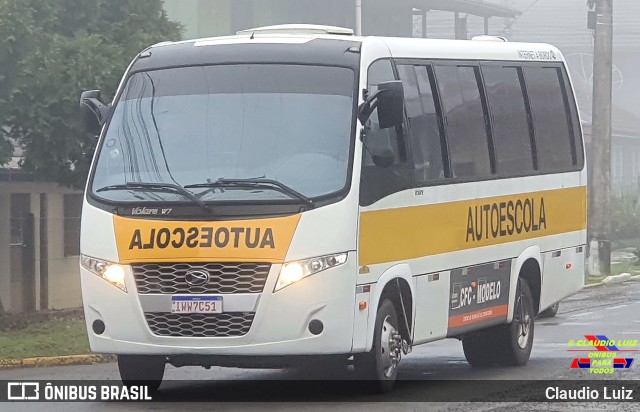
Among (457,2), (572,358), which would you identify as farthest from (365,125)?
(457,2)

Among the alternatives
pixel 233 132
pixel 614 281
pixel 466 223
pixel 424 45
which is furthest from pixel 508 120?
pixel 614 281

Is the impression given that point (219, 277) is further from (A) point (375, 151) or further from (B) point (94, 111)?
(B) point (94, 111)

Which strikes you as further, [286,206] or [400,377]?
[400,377]

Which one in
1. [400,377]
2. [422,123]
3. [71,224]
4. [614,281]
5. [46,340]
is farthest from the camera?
[614,281]

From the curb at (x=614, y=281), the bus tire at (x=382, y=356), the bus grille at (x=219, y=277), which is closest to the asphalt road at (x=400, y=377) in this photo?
the bus tire at (x=382, y=356)

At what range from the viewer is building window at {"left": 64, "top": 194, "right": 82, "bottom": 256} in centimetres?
2361

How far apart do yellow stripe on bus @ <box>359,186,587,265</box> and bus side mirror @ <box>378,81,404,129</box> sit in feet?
2.46

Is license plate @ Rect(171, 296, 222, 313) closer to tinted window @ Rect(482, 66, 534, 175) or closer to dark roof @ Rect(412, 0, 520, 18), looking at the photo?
tinted window @ Rect(482, 66, 534, 175)

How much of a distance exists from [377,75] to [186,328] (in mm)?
2741

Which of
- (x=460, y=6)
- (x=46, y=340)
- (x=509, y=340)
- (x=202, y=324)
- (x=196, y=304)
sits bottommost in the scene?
(x=46, y=340)

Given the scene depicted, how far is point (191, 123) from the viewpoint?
12.6 meters

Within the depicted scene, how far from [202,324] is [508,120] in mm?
5208

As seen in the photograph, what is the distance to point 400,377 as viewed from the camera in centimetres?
1464

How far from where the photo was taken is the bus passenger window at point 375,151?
1232 centimetres
